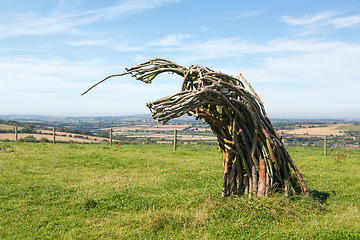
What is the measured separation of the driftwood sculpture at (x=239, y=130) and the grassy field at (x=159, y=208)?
425 millimetres

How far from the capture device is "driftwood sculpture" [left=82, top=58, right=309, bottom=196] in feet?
21.1

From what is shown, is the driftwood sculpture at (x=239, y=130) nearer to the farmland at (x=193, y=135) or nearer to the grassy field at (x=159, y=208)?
the grassy field at (x=159, y=208)

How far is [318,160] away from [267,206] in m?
9.55

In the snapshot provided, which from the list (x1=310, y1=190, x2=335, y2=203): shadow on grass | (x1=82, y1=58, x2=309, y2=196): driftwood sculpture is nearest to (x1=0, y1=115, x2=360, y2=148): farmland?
(x1=82, y1=58, x2=309, y2=196): driftwood sculpture

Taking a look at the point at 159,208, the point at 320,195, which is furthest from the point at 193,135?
the point at 159,208

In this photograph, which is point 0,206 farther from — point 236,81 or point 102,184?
point 236,81

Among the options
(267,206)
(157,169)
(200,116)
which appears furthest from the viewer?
(157,169)

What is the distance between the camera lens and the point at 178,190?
27.1 ft

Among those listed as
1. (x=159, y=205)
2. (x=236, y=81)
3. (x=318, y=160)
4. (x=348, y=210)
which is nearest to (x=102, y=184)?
(x=159, y=205)

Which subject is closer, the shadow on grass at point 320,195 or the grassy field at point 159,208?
the grassy field at point 159,208

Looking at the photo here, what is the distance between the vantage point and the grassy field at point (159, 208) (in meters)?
5.32

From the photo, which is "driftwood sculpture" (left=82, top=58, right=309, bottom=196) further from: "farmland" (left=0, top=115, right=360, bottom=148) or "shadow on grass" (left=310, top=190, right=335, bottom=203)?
"farmland" (left=0, top=115, right=360, bottom=148)

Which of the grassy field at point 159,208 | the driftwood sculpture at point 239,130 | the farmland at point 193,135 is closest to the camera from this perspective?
the grassy field at point 159,208

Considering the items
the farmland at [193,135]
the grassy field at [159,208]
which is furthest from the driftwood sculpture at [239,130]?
the farmland at [193,135]
